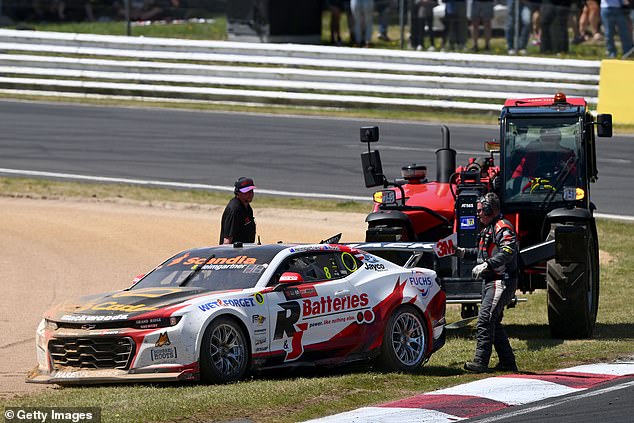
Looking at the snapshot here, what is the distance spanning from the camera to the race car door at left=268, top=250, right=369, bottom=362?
12.4m

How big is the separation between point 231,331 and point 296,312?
80cm

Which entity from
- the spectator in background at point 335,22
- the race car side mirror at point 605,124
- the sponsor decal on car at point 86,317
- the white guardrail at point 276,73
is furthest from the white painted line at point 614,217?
the spectator in background at point 335,22

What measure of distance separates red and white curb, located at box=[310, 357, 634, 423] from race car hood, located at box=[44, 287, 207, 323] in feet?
6.84

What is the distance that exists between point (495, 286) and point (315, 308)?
1818 mm

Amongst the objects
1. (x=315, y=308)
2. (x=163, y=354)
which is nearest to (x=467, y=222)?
(x=315, y=308)

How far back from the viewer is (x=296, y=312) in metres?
12.5

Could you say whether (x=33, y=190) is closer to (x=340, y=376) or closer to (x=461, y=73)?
(x=461, y=73)

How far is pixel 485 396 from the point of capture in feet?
38.3

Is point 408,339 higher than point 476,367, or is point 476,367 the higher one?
point 408,339

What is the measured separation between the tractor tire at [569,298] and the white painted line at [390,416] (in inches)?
171

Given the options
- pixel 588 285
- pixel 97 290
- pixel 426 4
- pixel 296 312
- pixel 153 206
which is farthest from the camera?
pixel 426 4

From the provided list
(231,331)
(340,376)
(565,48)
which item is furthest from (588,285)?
(565,48)
